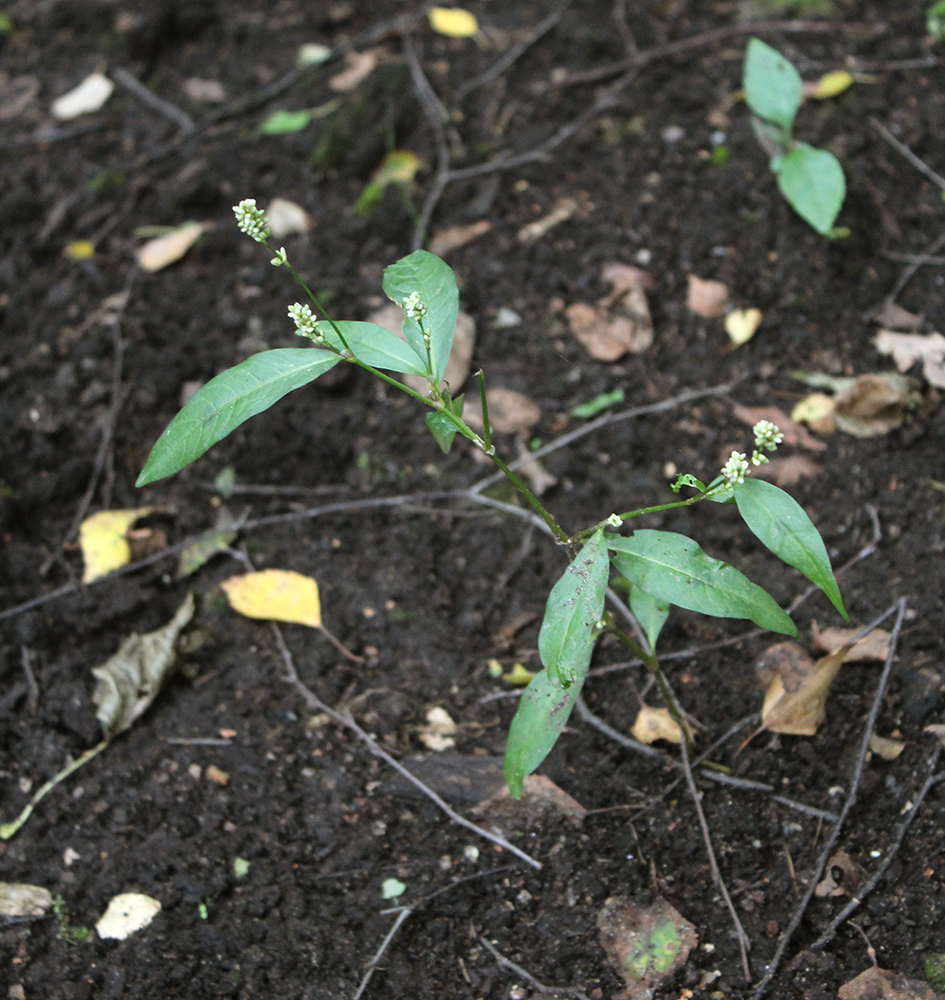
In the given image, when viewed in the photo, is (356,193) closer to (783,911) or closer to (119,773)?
(119,773)

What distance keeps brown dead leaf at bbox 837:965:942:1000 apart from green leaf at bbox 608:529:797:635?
2.05 ft

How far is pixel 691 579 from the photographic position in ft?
4.50

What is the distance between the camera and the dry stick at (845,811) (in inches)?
60.4

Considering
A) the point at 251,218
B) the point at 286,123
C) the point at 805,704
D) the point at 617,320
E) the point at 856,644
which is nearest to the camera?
the point at 251,218

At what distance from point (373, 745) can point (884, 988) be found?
1.01 metres

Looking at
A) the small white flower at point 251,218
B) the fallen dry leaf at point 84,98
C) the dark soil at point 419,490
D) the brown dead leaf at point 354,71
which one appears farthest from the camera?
the fallen dry leaf at point 84,98

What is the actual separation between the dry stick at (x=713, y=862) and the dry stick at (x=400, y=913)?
1.23ft

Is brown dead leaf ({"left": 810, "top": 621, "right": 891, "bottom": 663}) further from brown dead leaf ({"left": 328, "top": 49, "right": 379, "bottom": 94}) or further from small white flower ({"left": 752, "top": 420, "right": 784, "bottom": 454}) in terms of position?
brown dead leaf ({"left": 328, "top": 49, "right": 379, "bottom": 94})

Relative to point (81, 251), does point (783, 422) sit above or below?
below

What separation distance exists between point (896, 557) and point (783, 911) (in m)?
0.86

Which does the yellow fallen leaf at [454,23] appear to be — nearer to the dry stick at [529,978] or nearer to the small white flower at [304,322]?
the small white flower at [304,322]

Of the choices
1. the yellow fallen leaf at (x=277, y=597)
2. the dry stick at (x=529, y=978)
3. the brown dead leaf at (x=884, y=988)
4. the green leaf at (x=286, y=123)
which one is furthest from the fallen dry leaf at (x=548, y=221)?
the brown dead leaf at (x=884, y=988)

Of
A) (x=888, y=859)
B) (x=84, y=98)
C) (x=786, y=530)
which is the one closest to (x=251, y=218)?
(x=786, y=530)

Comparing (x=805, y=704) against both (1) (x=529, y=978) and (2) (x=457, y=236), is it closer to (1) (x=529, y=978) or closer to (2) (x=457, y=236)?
(1) (x=529, y=978)
